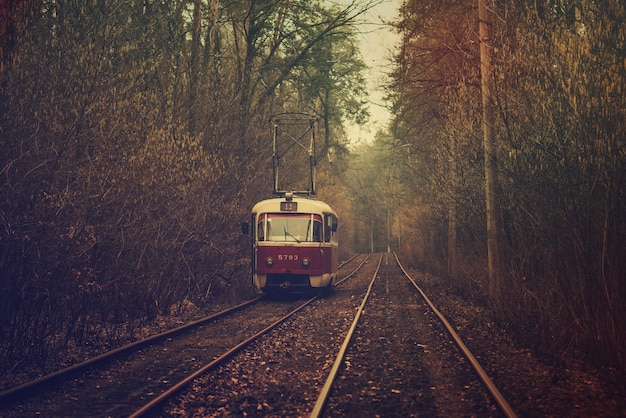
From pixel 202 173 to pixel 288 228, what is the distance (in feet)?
13.3

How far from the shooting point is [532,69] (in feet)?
32.8

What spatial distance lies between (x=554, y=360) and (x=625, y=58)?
4.07 m

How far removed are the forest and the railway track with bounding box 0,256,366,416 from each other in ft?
3.08

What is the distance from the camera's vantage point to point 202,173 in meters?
14.9

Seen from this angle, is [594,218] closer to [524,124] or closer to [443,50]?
[524,124]

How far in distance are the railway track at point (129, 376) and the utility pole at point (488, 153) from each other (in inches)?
205

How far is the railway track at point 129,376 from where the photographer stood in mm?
6996

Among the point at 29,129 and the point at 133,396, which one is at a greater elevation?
the point at 29,129

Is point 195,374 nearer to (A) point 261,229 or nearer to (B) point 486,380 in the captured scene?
(B) point 486,380

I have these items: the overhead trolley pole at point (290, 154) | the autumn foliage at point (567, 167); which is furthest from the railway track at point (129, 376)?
the overhead trolley pole at point (290, 154)

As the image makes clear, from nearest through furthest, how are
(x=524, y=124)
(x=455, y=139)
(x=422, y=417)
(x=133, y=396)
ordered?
(x=422, y=417)
(x=133, y=396)
(x=524, y=124)
(x=455, y=139)

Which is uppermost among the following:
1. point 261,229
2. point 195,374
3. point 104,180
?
point 104,180

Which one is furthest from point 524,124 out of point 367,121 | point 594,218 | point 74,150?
point 367,121

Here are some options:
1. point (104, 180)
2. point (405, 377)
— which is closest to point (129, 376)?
point (104, 180)
